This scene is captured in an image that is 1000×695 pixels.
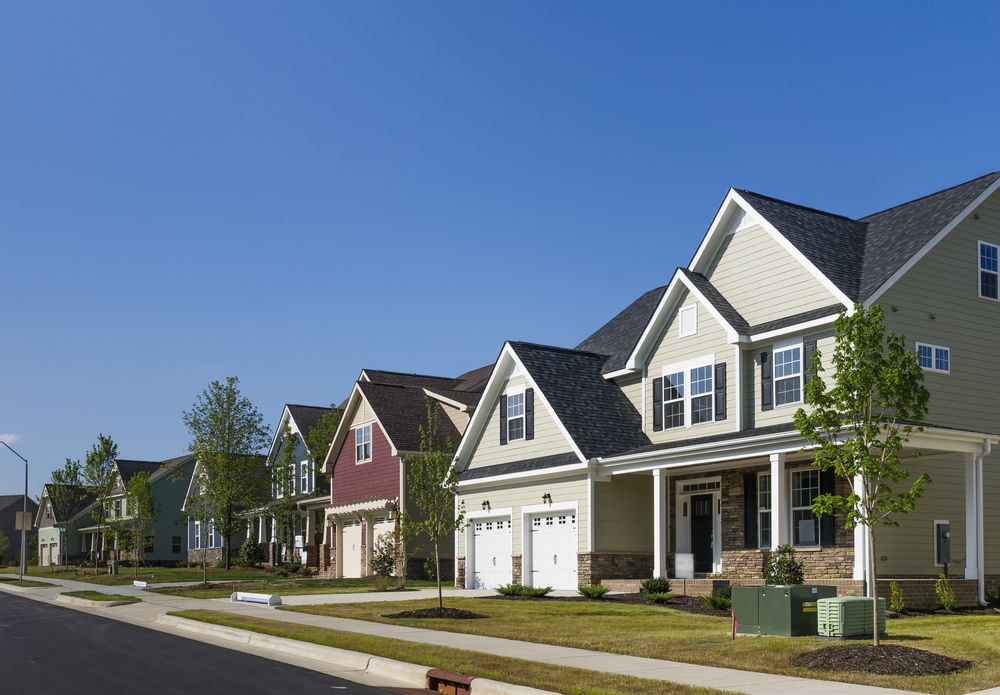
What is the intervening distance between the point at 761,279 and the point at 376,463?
2009cm

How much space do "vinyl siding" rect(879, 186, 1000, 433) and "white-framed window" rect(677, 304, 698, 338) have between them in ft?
19.1

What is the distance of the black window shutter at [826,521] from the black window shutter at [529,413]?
10.4 metres

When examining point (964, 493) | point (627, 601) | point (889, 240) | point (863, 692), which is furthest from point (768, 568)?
point (863, 692)

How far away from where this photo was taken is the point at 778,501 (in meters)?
24.8

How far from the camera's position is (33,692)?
1260cm

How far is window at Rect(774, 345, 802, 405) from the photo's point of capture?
2662 centimetres

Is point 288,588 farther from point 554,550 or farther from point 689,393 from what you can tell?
point 689,393

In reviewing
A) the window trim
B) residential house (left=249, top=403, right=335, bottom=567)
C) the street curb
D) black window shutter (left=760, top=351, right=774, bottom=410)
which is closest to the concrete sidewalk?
the street curb

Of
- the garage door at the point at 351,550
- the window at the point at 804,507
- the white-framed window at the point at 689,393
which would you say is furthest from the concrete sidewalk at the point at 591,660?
the garage door at the point at 351,550

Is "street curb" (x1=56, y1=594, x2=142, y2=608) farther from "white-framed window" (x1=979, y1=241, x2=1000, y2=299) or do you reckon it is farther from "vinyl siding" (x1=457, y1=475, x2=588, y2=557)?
"white-framed window" (x1=979, y1=241, x2=1000, y2=299)

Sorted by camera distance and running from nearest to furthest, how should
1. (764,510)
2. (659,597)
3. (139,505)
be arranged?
1. (659,597)
2. (764,510)
3. (139,505)

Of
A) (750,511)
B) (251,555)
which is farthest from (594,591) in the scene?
(251,555)

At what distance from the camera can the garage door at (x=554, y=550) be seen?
31.2m

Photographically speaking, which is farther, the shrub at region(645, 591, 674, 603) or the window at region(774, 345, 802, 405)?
the window at region(774, 345, 802, 405)
